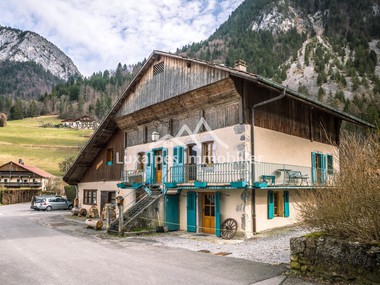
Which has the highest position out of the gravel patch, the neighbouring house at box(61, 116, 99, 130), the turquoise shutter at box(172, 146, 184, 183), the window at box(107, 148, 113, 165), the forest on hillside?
the forest on hillside

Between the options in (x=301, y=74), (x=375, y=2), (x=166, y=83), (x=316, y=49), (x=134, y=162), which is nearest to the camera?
(x=166, y=83)

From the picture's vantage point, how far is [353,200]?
7688 millimetres

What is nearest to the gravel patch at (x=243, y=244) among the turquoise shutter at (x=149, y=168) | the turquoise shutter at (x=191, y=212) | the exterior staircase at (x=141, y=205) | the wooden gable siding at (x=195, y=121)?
the turquoise shutter at (x=191, y=212)

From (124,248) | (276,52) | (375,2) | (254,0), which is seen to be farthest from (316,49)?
(124,248)

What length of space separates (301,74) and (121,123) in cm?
8150

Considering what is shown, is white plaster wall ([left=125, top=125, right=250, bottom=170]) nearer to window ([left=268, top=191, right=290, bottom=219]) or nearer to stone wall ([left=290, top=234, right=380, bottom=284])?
window ([left=268, top=191, right=290, bottom=219])

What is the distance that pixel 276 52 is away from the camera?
375 feet

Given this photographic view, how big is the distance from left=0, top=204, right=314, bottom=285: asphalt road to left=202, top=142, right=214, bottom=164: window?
18.0ft

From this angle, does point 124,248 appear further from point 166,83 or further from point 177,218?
point 166,83

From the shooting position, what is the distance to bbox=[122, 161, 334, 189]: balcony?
14930 mm

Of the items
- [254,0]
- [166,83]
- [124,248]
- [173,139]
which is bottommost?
[124,248]

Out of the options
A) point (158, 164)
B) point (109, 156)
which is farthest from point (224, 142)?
point (109, 156)

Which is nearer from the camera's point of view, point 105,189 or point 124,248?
point 124,248

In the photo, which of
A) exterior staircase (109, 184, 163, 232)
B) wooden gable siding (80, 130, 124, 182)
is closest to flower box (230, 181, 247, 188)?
exterior staircase (109, 184, 163, 232)
